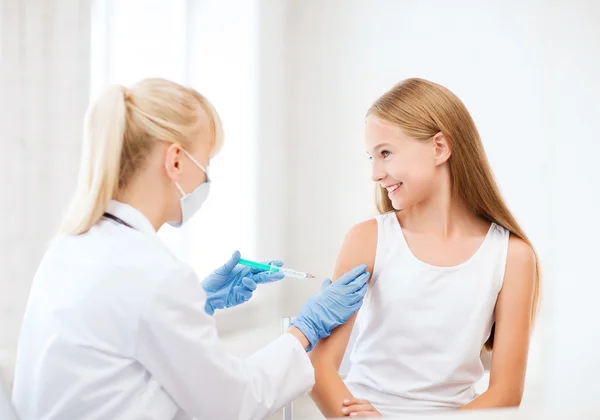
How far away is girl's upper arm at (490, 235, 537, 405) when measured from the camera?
143cm

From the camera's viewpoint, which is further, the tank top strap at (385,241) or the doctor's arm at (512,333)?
the tank top strap at (385,241)

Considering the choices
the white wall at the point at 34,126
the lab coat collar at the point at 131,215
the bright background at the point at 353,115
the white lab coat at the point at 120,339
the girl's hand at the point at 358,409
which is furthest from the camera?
the bright background at the point at 353,115

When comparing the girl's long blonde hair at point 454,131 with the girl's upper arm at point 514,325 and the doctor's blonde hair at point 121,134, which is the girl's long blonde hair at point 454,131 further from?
the doctor's blonde hair at point 121,134

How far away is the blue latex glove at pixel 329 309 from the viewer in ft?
4.64

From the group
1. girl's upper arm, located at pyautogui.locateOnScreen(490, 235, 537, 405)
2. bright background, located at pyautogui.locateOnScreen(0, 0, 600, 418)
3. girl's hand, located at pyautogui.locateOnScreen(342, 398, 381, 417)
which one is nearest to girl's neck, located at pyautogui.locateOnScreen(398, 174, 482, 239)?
girl's upper arm, located at pyautogui.locateOnScreen(490, 235, 537, 405)

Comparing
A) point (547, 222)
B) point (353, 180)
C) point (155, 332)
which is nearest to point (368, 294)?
point (155, 332)

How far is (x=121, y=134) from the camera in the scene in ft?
3.65

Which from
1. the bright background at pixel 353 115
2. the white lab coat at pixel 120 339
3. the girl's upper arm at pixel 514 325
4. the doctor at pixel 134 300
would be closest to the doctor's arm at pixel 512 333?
the girl's upper arm at pixel 514 325

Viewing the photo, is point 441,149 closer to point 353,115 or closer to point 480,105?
point 353,115

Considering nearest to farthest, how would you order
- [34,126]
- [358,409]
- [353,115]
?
[358,409] → [34,126] → [353,115]

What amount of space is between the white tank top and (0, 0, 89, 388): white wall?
0.91m

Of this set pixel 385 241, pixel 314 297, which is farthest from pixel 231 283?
pixel 385 241

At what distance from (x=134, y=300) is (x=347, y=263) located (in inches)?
23.6

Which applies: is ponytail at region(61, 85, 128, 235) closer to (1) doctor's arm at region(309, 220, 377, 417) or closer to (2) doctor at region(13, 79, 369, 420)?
(2) doctor at region(13, 79, 369, 420)
